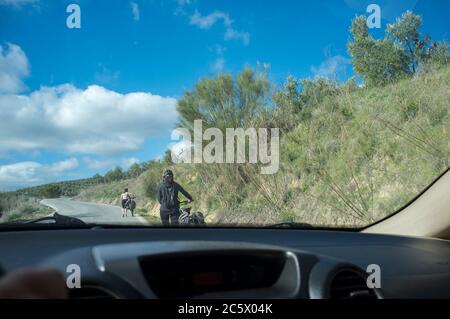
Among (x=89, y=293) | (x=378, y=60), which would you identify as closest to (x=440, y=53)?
(x=378, y=60)

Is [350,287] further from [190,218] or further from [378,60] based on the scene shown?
[378,60]

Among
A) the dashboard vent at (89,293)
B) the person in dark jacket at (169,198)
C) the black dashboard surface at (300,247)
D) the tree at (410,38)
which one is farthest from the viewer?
the tree at (410,38)

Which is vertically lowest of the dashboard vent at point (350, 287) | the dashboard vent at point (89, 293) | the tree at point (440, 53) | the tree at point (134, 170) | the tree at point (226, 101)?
the dashboard vent at point (350, 287)

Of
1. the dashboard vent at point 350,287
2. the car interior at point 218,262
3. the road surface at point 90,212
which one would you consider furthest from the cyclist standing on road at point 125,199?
the dashboard vent at point 350,287

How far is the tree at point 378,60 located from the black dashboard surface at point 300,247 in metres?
1.75

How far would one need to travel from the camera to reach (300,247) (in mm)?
2881

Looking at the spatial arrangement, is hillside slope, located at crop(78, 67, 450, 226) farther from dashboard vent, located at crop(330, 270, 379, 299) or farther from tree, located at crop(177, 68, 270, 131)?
dashboard vent, located at crop(330, 270, 379, 299)

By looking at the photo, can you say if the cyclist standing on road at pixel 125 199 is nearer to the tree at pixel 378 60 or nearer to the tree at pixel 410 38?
the tree at pixel 378 60

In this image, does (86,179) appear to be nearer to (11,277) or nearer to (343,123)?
(11,277)

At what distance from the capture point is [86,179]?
10.2 feet

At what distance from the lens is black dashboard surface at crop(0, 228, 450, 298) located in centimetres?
239

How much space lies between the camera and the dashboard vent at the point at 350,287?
2.41 metres

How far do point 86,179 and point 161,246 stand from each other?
1010 millimetres
